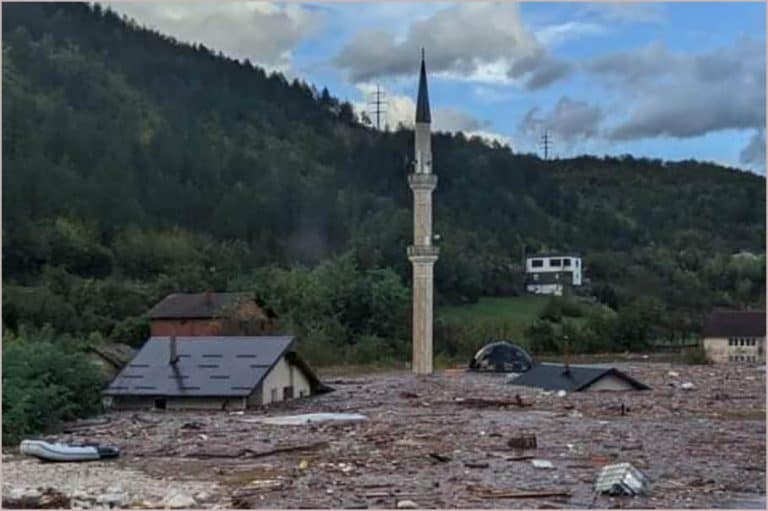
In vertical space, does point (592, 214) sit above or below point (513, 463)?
above

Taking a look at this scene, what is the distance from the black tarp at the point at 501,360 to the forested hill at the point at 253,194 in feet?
35.0

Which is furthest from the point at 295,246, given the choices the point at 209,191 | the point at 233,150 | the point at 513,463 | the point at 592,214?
the point at 513,463

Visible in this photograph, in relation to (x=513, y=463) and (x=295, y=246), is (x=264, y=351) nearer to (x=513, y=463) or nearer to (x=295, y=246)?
(x=513, y=463)

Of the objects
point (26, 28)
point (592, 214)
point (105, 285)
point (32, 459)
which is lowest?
point (32, 459)

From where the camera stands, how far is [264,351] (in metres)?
18.0

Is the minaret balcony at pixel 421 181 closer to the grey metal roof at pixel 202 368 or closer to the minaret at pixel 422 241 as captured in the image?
the minaret at pixel 422 241

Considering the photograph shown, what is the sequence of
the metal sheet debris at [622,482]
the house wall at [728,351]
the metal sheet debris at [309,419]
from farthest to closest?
the house wall at [728,351] < the metal sheet debris at [309,419] < the metal sheet debris at [622,482]

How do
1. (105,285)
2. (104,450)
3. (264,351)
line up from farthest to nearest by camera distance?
(105,285) < (264,351) < (104,450)

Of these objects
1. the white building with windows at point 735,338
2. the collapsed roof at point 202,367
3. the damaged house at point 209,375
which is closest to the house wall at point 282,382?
the damaged house at point 209,375

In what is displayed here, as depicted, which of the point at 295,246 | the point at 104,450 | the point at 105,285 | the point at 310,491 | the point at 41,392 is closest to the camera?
the point at 310,491

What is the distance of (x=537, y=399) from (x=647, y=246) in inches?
1469

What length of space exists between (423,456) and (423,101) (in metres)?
21.2

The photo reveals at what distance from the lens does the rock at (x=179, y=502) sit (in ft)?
26.6

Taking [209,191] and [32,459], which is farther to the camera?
[209,191]
